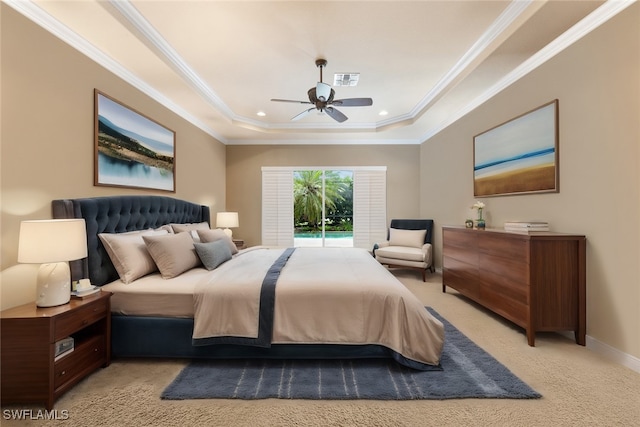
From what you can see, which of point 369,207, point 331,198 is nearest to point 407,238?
point 369,207

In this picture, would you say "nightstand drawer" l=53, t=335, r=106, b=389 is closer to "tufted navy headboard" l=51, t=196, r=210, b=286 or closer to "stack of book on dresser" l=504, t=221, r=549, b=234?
"tufted navy headboard" l=51, t=196, r=210, b=286

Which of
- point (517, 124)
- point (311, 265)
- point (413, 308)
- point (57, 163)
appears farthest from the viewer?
point (517, 124)

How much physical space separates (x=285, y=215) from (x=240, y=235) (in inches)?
41.5

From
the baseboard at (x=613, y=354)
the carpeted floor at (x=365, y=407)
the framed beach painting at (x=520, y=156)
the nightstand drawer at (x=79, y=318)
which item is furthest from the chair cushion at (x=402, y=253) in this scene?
the nightstand drawer at (x=79, y=318)

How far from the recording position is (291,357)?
7.00ft

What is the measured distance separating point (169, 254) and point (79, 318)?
756 millimetres

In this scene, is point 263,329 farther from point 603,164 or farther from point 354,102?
point 603,164

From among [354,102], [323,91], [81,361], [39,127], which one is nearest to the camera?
[81,361]

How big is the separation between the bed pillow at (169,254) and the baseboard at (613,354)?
3593mm

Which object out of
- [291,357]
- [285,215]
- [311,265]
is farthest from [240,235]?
[291,357]

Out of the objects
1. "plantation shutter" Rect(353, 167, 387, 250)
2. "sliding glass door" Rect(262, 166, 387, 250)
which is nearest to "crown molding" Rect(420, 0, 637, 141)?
"plantation shutter" Rect(353, 167, 387, 250)

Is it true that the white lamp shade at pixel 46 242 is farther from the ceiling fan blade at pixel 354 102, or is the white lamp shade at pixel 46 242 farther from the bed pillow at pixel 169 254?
the ceiling fan blade at pixel 354 102

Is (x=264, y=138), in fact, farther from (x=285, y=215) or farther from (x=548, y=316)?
(x=548, y=316)

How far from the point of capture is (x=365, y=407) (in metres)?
1.67
